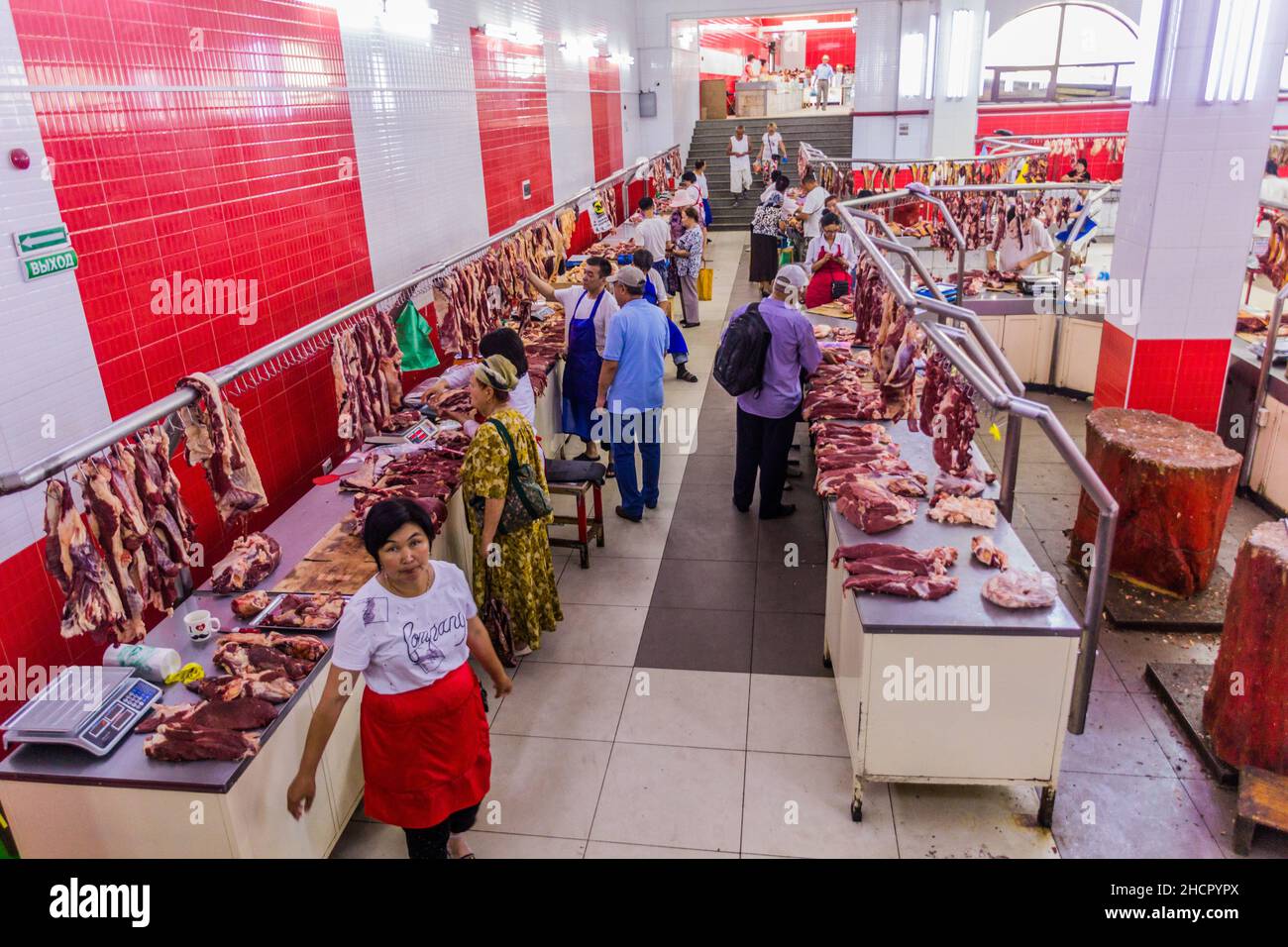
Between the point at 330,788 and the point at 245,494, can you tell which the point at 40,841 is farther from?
the point at 245,494

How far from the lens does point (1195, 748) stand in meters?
4.77

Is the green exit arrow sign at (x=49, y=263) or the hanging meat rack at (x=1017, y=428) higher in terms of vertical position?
the green exit arrow sign at (x=49, y=263)

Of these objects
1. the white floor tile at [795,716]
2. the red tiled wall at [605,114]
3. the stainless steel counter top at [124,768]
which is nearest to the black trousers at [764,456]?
→ the white floor tile at [795,716]

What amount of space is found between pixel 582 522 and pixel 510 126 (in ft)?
18.5

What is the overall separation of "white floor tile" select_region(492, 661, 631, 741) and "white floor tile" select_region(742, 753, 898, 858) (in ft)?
3.06

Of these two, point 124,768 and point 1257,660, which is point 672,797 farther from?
point 1257,660

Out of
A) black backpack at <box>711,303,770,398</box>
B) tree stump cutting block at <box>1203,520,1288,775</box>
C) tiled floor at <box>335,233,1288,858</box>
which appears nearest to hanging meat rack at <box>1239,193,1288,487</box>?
tiled floor at <box>335,233,1288,858</box>

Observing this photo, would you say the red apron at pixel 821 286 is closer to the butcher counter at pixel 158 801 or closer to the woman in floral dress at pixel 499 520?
the woman in floral dress at pixel 499 520

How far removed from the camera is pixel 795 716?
515 centimetres

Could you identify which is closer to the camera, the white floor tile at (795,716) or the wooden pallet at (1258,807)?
the wooden pallet at (1258,807)
